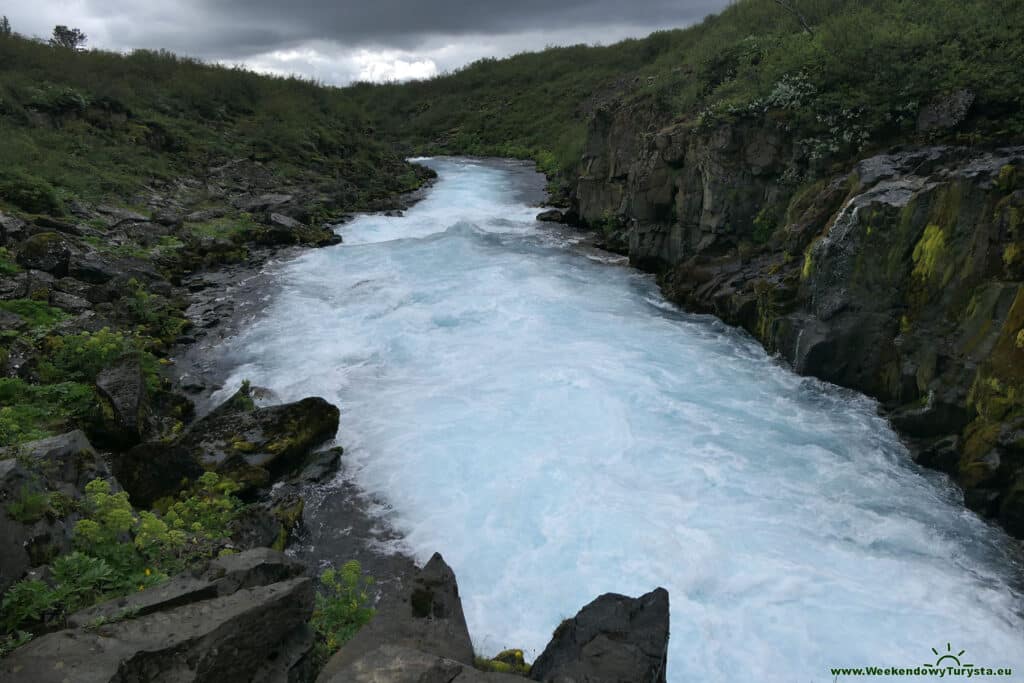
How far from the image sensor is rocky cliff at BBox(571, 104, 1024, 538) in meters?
8.50

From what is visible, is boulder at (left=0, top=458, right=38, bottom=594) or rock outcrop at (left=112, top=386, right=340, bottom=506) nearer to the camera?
boulder at (left=0, top=458, right=38, bottom=594)

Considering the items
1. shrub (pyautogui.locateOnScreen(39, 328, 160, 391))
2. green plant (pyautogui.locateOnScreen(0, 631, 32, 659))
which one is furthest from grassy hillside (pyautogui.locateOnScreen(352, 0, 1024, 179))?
green plant (pyautogui.locateOnScreen(0, 631, 32, 659))

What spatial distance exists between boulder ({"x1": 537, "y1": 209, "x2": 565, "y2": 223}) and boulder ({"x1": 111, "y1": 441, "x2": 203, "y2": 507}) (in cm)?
2093

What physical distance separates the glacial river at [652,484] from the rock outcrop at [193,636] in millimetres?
2399

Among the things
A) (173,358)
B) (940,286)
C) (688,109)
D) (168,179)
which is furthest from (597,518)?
(168,179)

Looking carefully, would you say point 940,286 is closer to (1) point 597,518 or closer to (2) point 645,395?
(2) point 645,395

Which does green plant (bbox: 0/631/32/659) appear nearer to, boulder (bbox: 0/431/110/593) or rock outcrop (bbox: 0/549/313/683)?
rock outcrop (bbox: 0/549/313/683)

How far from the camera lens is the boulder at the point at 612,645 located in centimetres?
464

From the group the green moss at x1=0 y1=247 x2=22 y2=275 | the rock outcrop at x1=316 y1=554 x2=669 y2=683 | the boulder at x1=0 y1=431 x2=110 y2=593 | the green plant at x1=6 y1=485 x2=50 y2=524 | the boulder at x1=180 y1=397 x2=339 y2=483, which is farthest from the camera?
the green moss at x1=0 y1=247 x2=22 y2=275

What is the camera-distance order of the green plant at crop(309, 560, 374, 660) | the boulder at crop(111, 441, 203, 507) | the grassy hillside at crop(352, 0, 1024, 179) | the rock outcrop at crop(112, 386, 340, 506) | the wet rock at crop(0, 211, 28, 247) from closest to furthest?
the green plant at crop(309, 560, 374, 660), the boulder at crop(111, 441, 203, 507), the rock outcrop at crop(112, 386, 340, 506), the grassy hillside at crop(352, 0, 1024, 179), the wet rock at crop(0, 211, 28, 247)

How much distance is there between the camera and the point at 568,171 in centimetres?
3250

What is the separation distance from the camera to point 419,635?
477 cm

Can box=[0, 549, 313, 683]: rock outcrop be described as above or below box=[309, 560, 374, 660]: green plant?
above

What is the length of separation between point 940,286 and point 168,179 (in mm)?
27046
